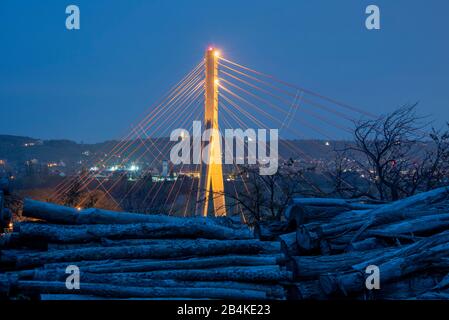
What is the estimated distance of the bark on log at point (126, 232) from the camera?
5102 millimetres

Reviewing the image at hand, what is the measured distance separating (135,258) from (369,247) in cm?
222

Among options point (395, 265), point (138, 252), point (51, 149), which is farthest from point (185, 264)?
point (51, 149)

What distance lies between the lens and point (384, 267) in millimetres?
4617

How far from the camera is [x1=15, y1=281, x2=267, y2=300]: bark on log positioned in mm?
4141

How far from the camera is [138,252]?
4.88 metres

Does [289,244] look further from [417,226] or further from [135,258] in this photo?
[135,258]

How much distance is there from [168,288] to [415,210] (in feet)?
10.6

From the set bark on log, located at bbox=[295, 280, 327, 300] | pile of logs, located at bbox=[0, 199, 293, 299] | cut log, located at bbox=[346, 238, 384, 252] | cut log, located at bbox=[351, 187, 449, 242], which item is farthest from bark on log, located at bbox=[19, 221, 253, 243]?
cut log, located at bbox=[351, 187, 449, 242]

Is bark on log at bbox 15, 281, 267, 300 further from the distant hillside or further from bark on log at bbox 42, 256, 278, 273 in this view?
the distant hillside

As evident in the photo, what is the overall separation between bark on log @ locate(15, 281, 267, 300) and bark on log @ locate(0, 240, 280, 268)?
0.56m

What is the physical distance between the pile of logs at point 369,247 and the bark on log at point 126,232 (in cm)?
74

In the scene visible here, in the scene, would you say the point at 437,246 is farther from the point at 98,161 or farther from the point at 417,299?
the point at 98,161

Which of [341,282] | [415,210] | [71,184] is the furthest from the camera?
[71,184]
